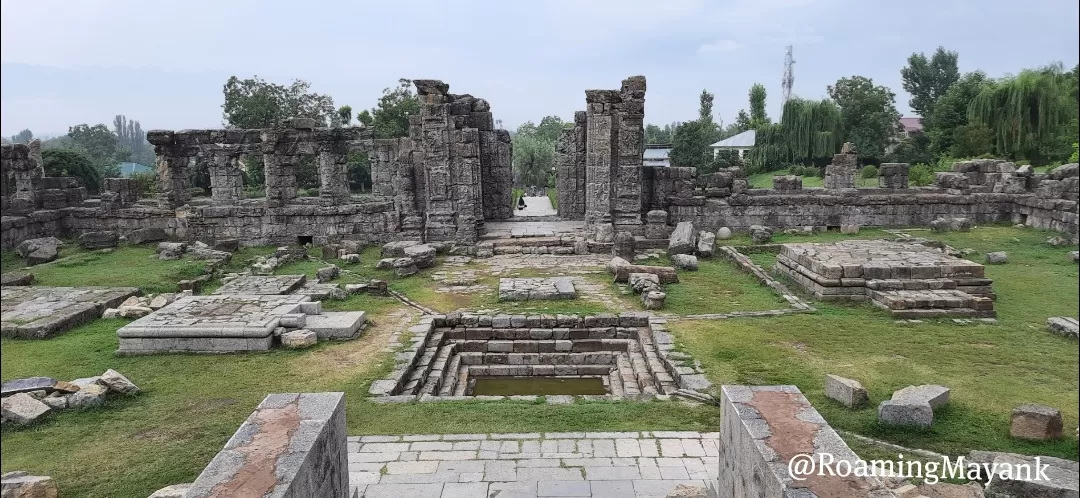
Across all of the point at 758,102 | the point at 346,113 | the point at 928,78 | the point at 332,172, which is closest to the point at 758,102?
the point at 758,102

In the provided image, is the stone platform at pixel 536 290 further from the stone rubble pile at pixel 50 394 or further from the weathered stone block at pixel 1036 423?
the weathered stone block at pixel 1036 423

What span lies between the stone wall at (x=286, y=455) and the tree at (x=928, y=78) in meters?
59.6

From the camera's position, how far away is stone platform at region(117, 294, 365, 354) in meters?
9.37

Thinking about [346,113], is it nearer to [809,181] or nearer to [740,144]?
[809,181]

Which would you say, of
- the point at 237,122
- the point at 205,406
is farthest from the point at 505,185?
the point at 237,122

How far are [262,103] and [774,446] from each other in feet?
126

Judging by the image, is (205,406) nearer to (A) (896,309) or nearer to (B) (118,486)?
(B) (118,486)

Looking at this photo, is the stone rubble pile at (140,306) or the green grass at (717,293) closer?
the stone rubble pile at (140,306)

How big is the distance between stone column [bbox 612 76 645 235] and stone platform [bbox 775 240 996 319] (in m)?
5.44

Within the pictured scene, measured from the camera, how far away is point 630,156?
56.8 feet

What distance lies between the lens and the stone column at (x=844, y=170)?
21.8 metres

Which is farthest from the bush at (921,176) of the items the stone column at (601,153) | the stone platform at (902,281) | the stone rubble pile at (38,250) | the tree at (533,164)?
the stone rubble pile at (38,250)

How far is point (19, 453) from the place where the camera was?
20.5 feet

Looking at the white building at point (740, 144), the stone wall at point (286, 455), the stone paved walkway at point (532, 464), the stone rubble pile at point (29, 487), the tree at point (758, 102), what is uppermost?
the tree at point (758, 102)
